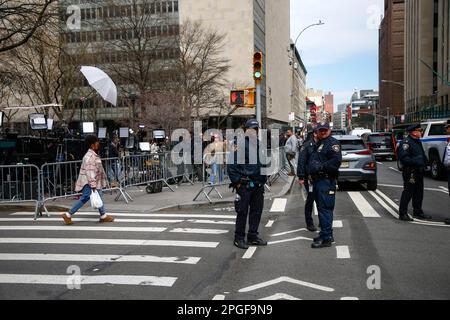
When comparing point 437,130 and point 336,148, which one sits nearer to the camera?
point 336,148

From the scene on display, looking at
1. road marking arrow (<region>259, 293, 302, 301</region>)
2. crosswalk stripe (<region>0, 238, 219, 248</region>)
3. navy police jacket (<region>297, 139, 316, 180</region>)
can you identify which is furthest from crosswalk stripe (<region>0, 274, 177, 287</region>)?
navy police jacket (<region>297, 139, 316, 180</region>)

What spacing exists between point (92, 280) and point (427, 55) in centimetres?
7883

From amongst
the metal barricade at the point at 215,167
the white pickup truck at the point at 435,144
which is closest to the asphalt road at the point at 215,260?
the metal barricade at the point at 215,167

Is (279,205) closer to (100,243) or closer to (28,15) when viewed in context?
(100,243)

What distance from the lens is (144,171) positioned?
14.3m

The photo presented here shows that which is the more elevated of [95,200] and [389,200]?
[95,200]

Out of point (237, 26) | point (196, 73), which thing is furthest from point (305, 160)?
point (237, 26)

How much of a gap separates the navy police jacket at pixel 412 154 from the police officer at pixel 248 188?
3.67 metres

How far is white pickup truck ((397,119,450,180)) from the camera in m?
17.4

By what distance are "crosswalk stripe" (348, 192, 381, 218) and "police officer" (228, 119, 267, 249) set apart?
3.70 meters

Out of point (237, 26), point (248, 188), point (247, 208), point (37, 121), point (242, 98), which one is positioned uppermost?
point (237, 26)

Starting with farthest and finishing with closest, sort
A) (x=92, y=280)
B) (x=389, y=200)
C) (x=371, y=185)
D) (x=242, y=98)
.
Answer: (x=371, y=185) < (x=242, y=98) < (x=389, y=200) < (x=92, y=280)

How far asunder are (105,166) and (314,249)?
25.7 feet
